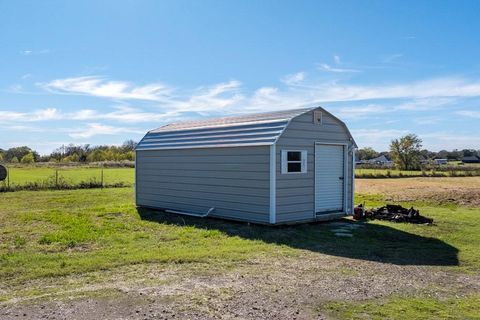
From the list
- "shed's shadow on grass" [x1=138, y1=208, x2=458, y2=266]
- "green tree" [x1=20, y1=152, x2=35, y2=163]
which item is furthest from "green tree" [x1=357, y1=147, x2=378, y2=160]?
"shed's shadow on grass" [x1=138, y1=208, x2=458, y2=266]

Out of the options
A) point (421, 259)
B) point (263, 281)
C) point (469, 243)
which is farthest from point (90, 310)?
point (469, 243)

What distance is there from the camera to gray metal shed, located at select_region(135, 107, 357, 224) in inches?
439

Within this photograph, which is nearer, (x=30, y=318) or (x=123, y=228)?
(x=30, y=318)

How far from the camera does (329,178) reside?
12656 mm

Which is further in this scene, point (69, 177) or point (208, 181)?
point (69, 177)

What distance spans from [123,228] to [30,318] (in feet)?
20.2

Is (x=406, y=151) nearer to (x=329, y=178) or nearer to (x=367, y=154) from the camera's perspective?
(x=367, y=154)

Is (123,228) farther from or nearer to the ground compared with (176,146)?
nearer to the ground

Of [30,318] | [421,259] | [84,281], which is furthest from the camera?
[421,259]

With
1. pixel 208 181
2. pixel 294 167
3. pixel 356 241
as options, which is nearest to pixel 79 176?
pixel 208 181

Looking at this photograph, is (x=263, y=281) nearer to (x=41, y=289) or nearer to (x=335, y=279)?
(x=335, y=279)

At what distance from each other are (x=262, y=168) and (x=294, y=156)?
99 cm

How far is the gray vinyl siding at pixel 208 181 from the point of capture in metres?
11.3

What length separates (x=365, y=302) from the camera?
5125mm
